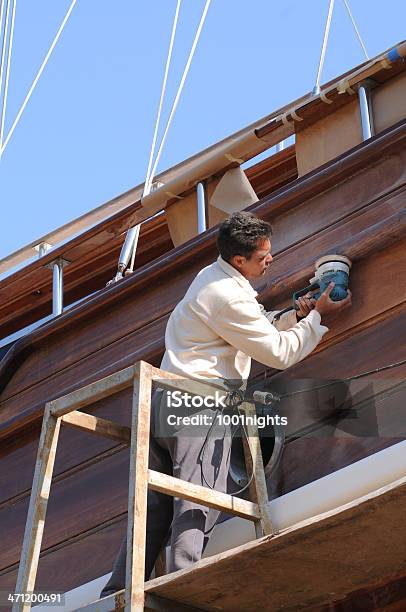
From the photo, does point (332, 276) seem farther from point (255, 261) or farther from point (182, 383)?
point (182, 383)

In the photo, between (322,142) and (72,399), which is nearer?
(72,399)

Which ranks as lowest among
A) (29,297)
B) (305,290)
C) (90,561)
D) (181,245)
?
(90,561)

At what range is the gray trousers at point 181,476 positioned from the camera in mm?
3055

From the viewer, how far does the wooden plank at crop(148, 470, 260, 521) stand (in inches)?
116

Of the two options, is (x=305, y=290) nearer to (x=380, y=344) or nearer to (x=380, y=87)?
(x=380, y=344)

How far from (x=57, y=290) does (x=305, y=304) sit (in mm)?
1247

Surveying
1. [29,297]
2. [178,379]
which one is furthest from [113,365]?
[29,297]

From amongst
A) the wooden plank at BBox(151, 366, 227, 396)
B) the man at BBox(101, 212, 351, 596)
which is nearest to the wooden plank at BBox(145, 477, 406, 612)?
the man at BBox(101, 212, 351, 596)

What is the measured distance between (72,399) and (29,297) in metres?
2.20

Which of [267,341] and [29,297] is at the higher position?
[29,297]

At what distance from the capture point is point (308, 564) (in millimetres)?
2828

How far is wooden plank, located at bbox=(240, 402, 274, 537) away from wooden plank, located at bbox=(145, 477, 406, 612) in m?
0.18

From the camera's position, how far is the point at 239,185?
4.19 metres

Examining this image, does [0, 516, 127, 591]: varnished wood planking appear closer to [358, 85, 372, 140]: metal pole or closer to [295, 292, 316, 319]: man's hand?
[295, 292, 316, 319]: man's hand
